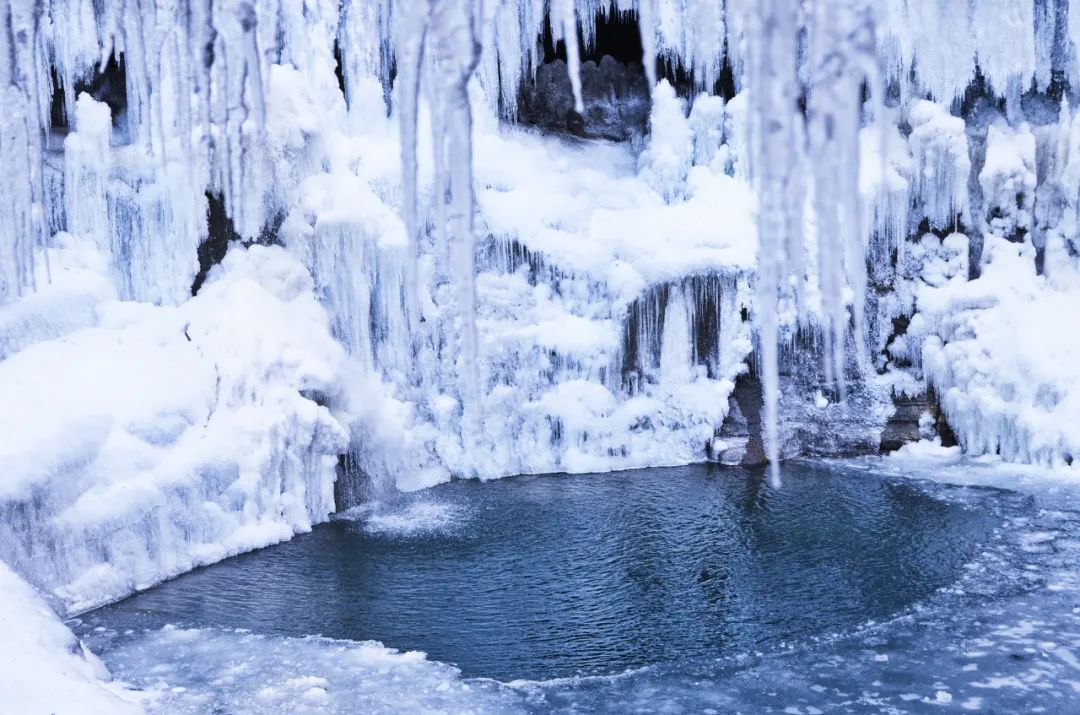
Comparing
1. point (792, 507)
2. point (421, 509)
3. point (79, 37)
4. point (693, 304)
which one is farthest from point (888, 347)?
point (79, 37)

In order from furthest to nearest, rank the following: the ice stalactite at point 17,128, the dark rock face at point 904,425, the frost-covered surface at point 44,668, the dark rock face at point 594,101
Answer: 1. the dark rock face at point 594,101
2. the dark rock face at point 904,425
3. the frost-covered surface at point 44,668
4. the ice stalactite at point 17,128

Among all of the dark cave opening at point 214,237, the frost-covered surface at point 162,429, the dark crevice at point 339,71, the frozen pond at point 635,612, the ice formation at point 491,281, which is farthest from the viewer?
the dark crevice at point 339,71

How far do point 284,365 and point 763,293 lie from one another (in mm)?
7808

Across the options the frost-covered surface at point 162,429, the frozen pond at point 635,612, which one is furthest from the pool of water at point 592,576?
the frost-covered surface at point 162,429

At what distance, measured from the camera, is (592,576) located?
30.3 feet

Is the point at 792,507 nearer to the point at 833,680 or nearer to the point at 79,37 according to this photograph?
the point at 833,680

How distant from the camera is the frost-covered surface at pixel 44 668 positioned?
5164 mm

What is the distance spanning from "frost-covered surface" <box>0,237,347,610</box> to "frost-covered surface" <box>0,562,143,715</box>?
205 centimetres

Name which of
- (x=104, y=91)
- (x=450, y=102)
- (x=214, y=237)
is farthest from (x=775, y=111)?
(x=104, y=91)

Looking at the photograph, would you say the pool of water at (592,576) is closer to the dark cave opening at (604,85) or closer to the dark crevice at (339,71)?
the dark crevice at (339,71)

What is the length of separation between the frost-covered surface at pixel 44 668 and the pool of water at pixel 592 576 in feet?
4.08

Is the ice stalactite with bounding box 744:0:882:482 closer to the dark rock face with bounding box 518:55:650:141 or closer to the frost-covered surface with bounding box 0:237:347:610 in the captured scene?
the frost-covered surface with bounding box 0:237:347:610

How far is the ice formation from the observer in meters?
9.84

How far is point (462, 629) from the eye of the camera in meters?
8.01
